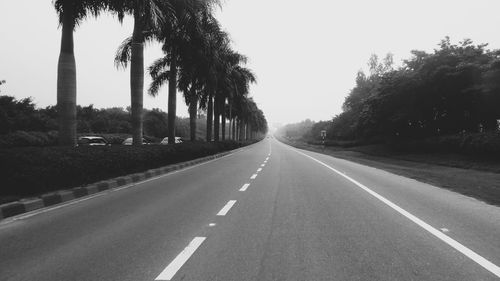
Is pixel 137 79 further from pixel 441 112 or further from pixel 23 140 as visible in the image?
pixel 441 112

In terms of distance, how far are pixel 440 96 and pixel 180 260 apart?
3913cm

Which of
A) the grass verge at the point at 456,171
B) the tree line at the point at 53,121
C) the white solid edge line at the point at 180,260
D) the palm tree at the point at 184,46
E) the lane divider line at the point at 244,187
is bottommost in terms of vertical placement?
the grass verge at the point at 456,171

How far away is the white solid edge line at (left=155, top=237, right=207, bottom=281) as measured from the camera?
4.25 m

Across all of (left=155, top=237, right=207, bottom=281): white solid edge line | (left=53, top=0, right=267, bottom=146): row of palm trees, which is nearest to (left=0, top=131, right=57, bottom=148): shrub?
(left=53, top=0, right=267, bottom=146): row of palm trees

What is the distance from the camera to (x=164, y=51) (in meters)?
26.0

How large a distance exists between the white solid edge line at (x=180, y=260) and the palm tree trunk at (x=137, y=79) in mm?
13404

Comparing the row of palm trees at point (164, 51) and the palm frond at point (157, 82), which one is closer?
the row of palm trees at point (164, 51)

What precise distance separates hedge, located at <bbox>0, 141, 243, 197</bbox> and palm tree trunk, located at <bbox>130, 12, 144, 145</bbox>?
8.38 ft

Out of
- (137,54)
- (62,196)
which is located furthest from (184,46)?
(62,196)

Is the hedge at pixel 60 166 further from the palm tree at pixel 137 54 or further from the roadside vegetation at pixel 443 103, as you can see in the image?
the roadside vegetation at pixel 443 103

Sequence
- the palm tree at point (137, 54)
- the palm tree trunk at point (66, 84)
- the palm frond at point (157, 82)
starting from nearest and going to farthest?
the palm tree trunk at point (66, 84) → the palm tree at point (137, 54) → the palm frond at point (157, 82)

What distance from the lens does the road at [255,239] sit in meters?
4.40

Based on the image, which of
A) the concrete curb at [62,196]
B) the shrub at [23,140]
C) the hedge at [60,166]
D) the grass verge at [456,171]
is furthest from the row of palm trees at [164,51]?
the shrub at [23,140]

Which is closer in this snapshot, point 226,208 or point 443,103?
point 226,208
